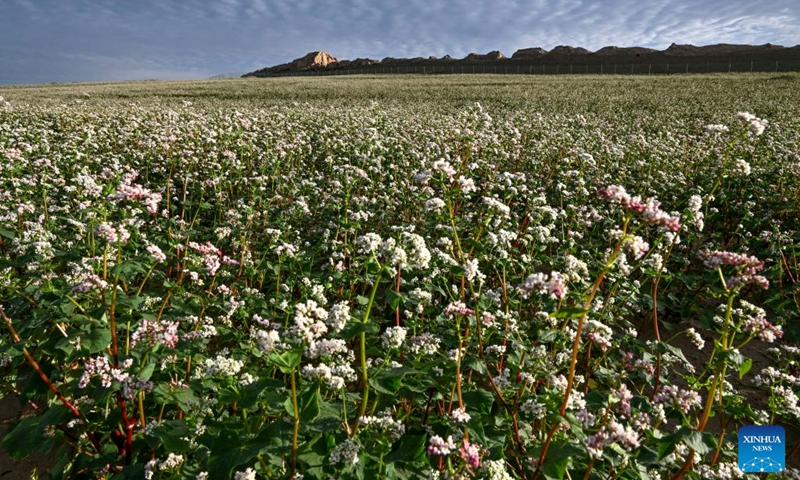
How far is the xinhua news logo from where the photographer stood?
3.08 meters

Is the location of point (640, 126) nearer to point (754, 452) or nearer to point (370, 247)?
point (754, 452)

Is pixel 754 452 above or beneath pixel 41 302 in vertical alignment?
beneath

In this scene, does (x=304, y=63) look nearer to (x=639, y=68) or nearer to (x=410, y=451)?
(x=639, y=68)

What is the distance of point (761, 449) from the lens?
10.4ft

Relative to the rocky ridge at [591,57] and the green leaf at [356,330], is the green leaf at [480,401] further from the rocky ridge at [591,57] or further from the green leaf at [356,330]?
the rocky ridge at [591,57]

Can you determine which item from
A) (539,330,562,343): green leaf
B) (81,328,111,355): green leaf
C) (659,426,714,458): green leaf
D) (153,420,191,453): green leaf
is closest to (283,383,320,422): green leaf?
(153,420,191,453): green leaf

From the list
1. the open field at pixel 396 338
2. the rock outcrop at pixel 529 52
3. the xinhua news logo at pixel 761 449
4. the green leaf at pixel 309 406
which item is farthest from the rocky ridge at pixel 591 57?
the green leaf at pixel 309 406

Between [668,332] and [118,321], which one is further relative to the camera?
[668,332]

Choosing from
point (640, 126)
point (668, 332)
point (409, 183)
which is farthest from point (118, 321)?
point (640, 126)

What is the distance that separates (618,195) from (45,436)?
3.94 meters

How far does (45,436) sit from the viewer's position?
2.93m

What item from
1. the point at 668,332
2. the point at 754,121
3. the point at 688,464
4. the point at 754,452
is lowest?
the point at 668,332

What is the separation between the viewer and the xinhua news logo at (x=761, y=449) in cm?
308

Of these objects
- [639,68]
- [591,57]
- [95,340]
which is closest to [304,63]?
[591,57]
